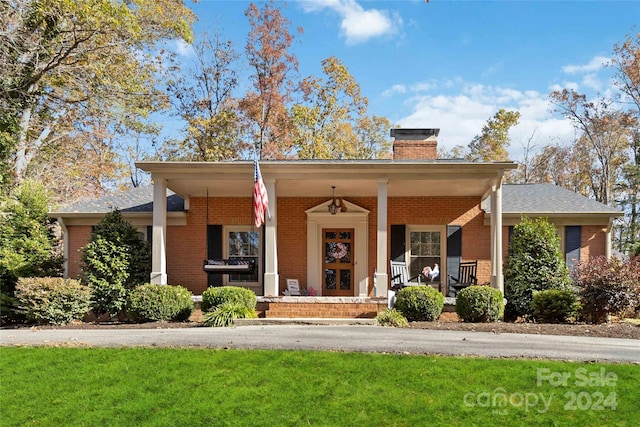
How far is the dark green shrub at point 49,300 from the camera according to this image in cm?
1093

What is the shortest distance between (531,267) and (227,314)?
6872 millimetres

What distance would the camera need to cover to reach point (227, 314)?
1033cm

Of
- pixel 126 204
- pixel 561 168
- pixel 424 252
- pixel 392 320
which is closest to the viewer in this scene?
pixel 392 320

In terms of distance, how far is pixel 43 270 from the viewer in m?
13.4

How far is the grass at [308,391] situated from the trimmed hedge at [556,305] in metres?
4.68

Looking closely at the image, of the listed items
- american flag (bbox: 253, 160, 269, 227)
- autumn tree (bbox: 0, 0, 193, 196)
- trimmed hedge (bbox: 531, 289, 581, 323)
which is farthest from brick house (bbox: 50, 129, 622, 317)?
autumn tree (bbox: 0, 0, 193, 196)

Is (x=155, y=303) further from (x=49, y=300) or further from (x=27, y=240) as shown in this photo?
(x=27, y=240)

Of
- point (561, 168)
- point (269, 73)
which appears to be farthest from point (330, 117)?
point (561, 168)

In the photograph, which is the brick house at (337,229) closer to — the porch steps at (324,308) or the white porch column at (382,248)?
the white porch column at (382,248)

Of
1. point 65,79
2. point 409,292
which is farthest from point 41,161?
point 409,292

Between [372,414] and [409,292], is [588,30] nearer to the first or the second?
[409,292]

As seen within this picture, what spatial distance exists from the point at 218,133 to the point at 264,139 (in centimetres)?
236

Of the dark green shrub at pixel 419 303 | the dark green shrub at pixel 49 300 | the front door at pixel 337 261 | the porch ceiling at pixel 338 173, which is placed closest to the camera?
the dark green shrub at pixel 419 303

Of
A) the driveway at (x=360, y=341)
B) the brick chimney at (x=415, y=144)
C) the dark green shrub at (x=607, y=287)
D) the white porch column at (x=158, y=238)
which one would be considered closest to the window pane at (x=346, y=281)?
the brick chimney at (x=415, y=144)
